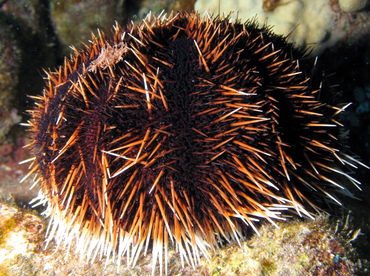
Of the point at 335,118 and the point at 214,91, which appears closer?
the point at 214,91

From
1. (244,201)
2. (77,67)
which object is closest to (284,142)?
(244,201)

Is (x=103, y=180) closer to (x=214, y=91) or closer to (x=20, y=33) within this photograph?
(x=214, y=91)

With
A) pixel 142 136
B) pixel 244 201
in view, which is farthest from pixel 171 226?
pixel 142 136

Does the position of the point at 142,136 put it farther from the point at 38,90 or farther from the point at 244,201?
the point at 38,90

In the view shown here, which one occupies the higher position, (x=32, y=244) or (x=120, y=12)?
(x=120, y=12)

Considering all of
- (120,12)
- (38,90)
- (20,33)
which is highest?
(120,12)

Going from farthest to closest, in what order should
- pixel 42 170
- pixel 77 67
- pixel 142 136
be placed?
pixel 77 67
pixel 42 170
pixel 142 136

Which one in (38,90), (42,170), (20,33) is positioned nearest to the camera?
(42,170)
